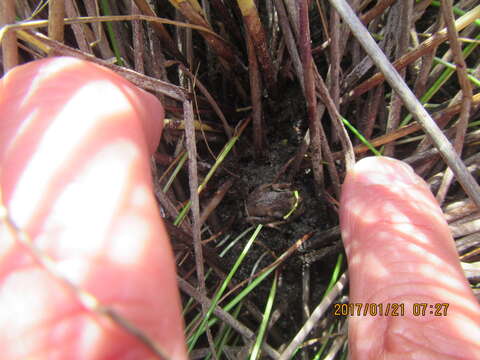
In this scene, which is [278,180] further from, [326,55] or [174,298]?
[174,298]

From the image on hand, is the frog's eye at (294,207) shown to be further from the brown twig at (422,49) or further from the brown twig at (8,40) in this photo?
the brown twig at (8,40)

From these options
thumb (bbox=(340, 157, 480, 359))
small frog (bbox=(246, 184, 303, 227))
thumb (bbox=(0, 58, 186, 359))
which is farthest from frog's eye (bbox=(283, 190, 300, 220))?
thumb (bbox=(0, 58, 186, 359))

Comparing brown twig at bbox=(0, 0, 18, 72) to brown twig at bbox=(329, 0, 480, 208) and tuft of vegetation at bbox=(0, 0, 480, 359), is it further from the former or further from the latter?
brown twig at bbox=(329, 0, 480, 208)

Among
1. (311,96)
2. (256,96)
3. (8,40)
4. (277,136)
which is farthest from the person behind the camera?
(277,136)

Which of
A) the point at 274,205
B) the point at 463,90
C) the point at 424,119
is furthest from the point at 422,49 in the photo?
the point at 274,205

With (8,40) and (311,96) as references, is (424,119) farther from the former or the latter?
(8,40)

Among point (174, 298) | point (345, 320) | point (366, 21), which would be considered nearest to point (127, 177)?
point (174, 298)
